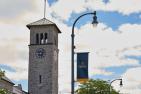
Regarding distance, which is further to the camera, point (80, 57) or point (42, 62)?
point (42, 62)

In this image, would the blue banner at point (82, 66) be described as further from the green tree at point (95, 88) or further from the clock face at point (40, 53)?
the clock face at point (40, 53)

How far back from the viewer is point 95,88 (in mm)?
98875

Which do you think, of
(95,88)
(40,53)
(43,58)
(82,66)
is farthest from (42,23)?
(82,66)

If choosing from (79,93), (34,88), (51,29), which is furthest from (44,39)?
(79,93)

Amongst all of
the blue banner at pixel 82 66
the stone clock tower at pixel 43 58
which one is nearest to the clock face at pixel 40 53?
the stone clock tower at pixel 43 58

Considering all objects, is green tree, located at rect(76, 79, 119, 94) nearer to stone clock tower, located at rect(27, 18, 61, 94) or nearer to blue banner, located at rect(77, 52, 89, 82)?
stone clock tower, located at rect(27, 18, 61, 94)

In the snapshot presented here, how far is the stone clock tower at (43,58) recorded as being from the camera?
377ft

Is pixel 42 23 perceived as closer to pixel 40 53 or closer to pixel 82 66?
pixel 40 53

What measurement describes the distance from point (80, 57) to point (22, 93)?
8477 cm

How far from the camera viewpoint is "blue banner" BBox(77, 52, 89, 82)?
32.0 m

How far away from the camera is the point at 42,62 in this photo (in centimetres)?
11712

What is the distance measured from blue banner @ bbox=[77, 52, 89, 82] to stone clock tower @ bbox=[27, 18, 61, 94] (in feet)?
268

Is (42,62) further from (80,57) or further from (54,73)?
(80,57)

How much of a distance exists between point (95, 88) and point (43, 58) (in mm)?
21921
